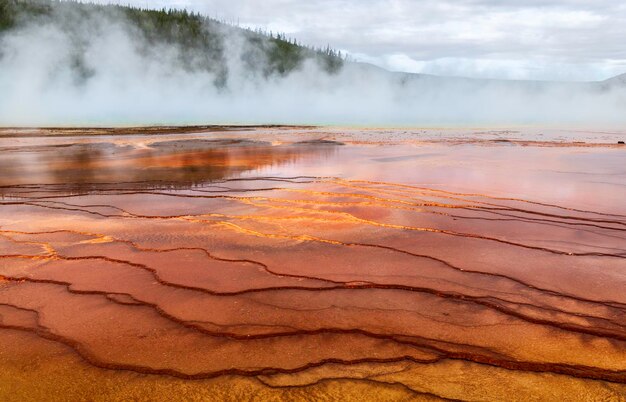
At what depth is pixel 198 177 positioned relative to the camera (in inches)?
337

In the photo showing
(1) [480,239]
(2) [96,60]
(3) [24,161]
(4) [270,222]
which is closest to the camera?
(1) [480,239]

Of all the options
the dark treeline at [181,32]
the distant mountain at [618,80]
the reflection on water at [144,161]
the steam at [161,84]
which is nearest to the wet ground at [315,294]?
the reflection on water at [144,161]

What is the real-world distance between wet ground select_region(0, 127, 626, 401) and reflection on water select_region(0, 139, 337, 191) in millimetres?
1430

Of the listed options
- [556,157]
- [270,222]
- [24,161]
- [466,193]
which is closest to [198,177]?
[270,222]

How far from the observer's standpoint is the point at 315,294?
3.22 metres

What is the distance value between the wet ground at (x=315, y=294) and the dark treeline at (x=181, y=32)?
7201 centimetres

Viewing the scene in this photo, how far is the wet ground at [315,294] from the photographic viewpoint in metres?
2.29

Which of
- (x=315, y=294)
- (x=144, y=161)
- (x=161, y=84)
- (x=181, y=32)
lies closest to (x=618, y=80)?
(x=181, y=32)

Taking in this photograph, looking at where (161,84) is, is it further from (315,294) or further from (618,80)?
(618,80)

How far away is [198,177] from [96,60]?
72.1 meters

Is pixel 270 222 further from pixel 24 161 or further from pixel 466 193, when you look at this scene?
pixel 24 161

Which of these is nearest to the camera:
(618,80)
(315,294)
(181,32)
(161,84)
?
(315,294)

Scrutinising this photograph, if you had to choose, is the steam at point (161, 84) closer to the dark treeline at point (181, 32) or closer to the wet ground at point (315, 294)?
the dark treeline at point (181, 32)

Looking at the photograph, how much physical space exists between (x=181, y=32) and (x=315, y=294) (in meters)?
91.1
